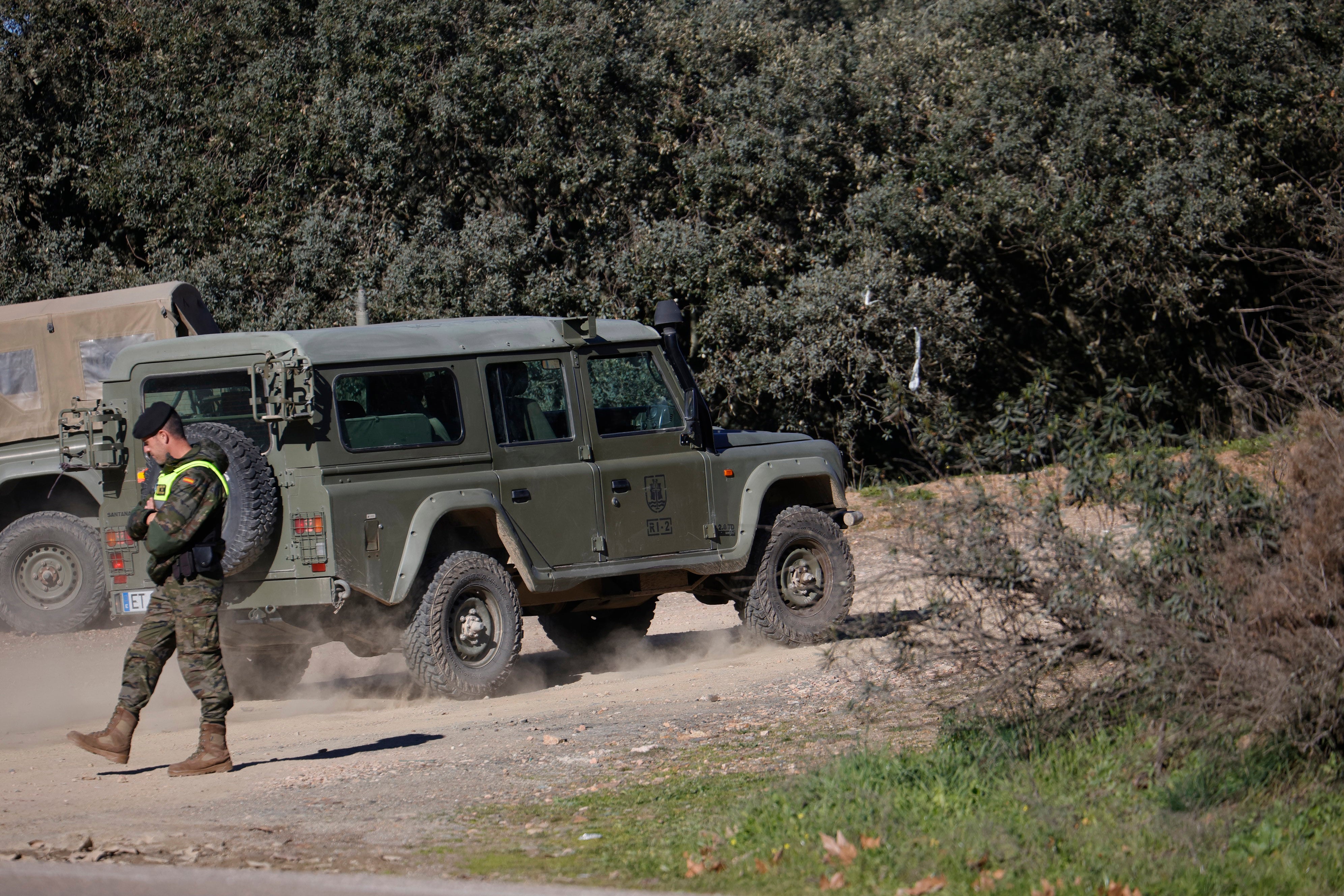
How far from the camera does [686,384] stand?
9750 millimetres

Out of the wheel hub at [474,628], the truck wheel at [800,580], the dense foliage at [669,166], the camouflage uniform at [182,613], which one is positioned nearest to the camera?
the camouflage uniform at [182,613]

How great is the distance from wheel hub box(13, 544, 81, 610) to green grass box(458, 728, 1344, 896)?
7.59m

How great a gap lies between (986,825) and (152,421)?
4348mm

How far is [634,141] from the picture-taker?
19578mm

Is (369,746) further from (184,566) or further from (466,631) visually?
(184,566)

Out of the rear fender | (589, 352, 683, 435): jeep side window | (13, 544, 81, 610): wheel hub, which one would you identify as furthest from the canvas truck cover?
the rear fender

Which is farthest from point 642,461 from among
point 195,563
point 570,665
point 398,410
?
point 195,563

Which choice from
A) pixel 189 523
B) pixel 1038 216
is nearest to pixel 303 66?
pixel 1038 216

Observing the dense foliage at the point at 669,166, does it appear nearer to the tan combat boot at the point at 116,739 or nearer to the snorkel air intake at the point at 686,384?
the snorkel air intake at the point at 686,384

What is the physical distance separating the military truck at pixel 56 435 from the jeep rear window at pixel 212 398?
3.46m

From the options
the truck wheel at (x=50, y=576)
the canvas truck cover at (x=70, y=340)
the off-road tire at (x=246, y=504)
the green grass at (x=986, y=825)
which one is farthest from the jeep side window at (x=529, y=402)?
the canvas truck cover at (x=70, y=340)

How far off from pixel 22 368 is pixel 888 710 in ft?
31.1

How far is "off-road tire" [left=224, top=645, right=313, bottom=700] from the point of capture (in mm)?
9602

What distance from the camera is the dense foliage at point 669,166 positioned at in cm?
1847
